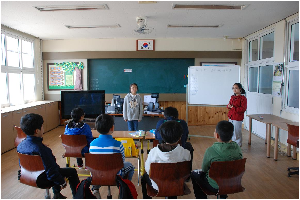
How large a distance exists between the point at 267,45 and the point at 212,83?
168 centimetres

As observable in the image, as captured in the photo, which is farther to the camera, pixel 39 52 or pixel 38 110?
pixel 39 52

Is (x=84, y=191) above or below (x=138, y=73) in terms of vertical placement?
below

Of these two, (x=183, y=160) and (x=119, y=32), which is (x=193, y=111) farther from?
(x=183, y=160)

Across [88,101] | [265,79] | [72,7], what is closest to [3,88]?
[88,101]

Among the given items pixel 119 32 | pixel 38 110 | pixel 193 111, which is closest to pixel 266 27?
pixel 193 111

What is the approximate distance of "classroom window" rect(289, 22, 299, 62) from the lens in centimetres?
465

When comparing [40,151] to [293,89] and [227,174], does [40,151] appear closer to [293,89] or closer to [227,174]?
[227,174]

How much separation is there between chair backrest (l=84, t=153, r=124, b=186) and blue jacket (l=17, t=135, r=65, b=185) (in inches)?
11.5

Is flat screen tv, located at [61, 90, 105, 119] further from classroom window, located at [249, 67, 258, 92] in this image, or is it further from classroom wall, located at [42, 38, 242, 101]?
classroom window, located at [249, 67, 258, 92]

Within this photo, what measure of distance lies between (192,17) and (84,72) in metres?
4.08

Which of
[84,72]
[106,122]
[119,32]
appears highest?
[119,32]

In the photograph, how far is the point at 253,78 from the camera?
6.68m

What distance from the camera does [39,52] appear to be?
287 inches

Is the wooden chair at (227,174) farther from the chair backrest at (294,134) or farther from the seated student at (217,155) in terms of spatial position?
the chair backrest at (294,134)
